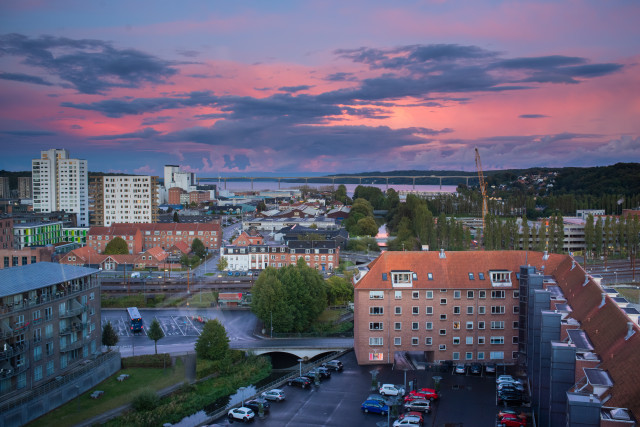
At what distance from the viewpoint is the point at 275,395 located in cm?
1202

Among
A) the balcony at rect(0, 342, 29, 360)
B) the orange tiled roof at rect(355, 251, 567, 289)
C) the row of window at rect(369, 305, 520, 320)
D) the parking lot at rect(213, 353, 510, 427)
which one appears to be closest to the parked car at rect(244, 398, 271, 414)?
the parking lot at rect(213, 353, 510, 427)

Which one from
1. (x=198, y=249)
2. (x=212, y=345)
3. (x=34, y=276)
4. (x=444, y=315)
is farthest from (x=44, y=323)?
(x=198, y=249)

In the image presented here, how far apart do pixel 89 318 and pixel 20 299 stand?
2.54 metres

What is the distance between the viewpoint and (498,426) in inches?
400

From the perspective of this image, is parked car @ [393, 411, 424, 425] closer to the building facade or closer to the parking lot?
the parking lot

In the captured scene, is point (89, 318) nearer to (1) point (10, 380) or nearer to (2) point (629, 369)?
(1) point (10, 380)

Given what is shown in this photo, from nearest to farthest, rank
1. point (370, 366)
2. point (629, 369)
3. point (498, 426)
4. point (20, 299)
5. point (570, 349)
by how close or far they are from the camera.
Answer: point (629, 369)
point (570, 349)
point (498, 426)
point (20, 299)
point (370, 366)

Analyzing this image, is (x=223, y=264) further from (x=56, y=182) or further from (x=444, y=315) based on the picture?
(x=56, y=182)

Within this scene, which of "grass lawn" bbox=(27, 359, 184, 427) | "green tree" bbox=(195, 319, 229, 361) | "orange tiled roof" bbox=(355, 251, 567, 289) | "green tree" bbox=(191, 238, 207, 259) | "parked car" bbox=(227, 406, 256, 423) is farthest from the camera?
"green tree" bbox=(191, 238, 207, 259)

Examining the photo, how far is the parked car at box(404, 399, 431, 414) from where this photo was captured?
11.1 meters

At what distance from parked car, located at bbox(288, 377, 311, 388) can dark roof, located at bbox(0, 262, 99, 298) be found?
604 cm

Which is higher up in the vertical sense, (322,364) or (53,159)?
(53,159)

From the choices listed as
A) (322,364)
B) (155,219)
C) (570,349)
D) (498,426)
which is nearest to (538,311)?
(498,426)

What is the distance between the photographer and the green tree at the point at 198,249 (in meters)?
34.6
